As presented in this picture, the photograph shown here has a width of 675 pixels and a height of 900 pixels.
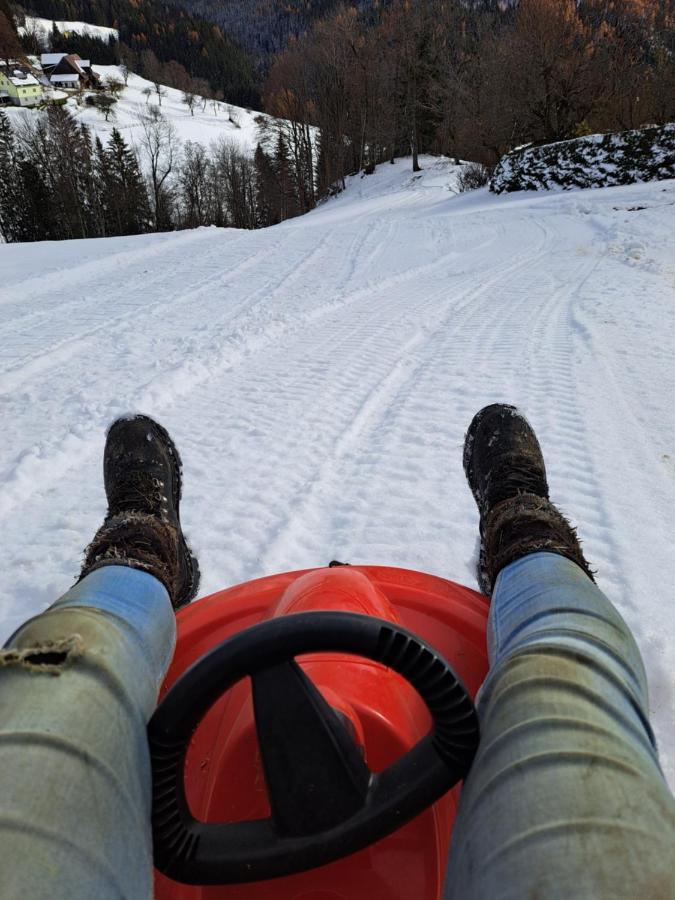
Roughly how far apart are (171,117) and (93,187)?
38.5m

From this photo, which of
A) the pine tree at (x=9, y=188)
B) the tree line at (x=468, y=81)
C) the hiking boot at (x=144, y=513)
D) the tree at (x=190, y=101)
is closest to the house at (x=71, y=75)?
the tree at (x=190, y=101)

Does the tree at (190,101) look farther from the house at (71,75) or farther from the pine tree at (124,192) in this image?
the pine tree at (124,192)

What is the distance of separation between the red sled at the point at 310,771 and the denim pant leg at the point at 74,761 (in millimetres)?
59

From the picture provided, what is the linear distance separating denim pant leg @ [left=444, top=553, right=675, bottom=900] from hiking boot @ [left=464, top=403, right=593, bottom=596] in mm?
394

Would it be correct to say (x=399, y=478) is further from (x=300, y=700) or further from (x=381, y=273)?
(x=381, y=273)

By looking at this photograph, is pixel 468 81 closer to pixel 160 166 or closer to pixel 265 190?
pixel 265 190

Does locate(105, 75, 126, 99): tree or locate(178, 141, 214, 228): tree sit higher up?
locate(105, 75, 126, 99): tree

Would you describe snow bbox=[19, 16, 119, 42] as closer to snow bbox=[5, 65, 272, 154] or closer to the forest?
snow bbox=[5, 65, 272, 154]

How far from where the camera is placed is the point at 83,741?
0.86 meters

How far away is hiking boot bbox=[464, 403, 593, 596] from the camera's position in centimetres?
153

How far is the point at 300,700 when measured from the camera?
2.52ft

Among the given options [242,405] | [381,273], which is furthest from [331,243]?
[242,405]

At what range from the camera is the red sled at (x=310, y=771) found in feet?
2.46

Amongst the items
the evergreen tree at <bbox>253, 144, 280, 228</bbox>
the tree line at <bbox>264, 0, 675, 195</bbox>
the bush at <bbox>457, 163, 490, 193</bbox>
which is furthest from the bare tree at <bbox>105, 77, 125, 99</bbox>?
the bush at <bbox>457, 163, 490, 193</bbox>
